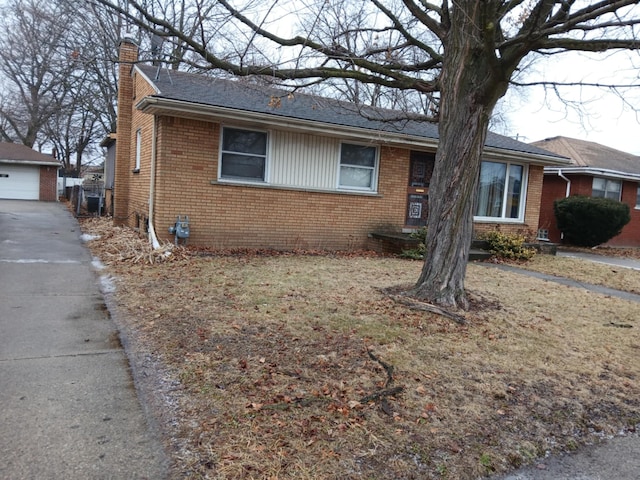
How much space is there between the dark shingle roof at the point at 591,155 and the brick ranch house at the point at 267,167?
727 cm

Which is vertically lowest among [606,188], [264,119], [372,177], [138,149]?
[372,177]

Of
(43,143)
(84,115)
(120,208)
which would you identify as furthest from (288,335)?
(43,143)

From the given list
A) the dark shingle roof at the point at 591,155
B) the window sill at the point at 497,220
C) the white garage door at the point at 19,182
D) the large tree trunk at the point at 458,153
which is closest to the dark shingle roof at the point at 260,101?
the window sill at the point at 497,220

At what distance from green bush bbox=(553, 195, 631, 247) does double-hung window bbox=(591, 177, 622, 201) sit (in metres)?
1.79

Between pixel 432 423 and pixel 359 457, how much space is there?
71 cm

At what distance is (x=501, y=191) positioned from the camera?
14.3 meters

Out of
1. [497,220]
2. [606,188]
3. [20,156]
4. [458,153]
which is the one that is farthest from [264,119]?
[20,156]

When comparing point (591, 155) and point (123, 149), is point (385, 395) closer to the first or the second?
point (123, 149)

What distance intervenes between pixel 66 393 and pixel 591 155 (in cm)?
2320

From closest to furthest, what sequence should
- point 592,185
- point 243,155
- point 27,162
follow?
point 243,155, point 592,185, point 27,162

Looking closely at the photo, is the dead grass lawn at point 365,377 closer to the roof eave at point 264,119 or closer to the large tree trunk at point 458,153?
the large tree trunk at point 458,153

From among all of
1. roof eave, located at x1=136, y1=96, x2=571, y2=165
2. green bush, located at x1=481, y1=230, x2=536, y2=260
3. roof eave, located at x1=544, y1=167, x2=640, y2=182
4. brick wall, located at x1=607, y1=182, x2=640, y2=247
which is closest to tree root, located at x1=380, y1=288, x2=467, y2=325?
roof eave, located at x1=136, y1=96, x2=571, y2=165

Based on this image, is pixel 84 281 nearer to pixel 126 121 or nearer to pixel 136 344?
pixel 136 344

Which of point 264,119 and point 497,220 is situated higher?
point 264,119
